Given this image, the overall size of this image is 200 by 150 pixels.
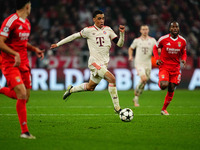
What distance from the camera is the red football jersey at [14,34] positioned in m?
6.20

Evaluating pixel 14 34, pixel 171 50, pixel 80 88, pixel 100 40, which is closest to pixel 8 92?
pixel 14 34

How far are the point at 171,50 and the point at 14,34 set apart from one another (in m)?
4.39

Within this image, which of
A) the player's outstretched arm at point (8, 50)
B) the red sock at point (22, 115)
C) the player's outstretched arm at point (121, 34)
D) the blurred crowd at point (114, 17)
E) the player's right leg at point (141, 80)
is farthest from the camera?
the blurred crowd at point (114, 17)

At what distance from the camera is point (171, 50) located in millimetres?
9625

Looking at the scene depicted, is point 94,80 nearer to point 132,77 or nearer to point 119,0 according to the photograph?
point 132,77

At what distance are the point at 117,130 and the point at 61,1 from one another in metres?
17.0

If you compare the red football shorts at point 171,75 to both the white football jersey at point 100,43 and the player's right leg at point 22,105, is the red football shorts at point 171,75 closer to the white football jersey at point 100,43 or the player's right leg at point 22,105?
the white football jersey at point 100,43

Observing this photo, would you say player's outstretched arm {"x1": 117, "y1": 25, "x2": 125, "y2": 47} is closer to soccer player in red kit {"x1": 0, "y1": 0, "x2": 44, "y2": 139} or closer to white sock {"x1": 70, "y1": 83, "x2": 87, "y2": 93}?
white sock {"x1": 70, "y1": 83, "x2": 87, "y2": 93}

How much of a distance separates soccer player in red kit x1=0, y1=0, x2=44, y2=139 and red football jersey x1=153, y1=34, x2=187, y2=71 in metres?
4.00

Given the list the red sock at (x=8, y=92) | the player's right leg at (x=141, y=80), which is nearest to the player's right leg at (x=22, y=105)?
the red sock at (x=8, y=92)

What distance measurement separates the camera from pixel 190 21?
922 inches

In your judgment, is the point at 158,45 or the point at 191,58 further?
the point at 191,58

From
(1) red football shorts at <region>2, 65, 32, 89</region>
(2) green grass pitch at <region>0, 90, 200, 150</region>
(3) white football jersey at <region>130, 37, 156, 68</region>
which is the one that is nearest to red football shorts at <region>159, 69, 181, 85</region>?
(2) green grass pitch at <region>0, 90, 200, 150</region>

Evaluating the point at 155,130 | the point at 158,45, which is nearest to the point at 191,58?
the point at 158,45
